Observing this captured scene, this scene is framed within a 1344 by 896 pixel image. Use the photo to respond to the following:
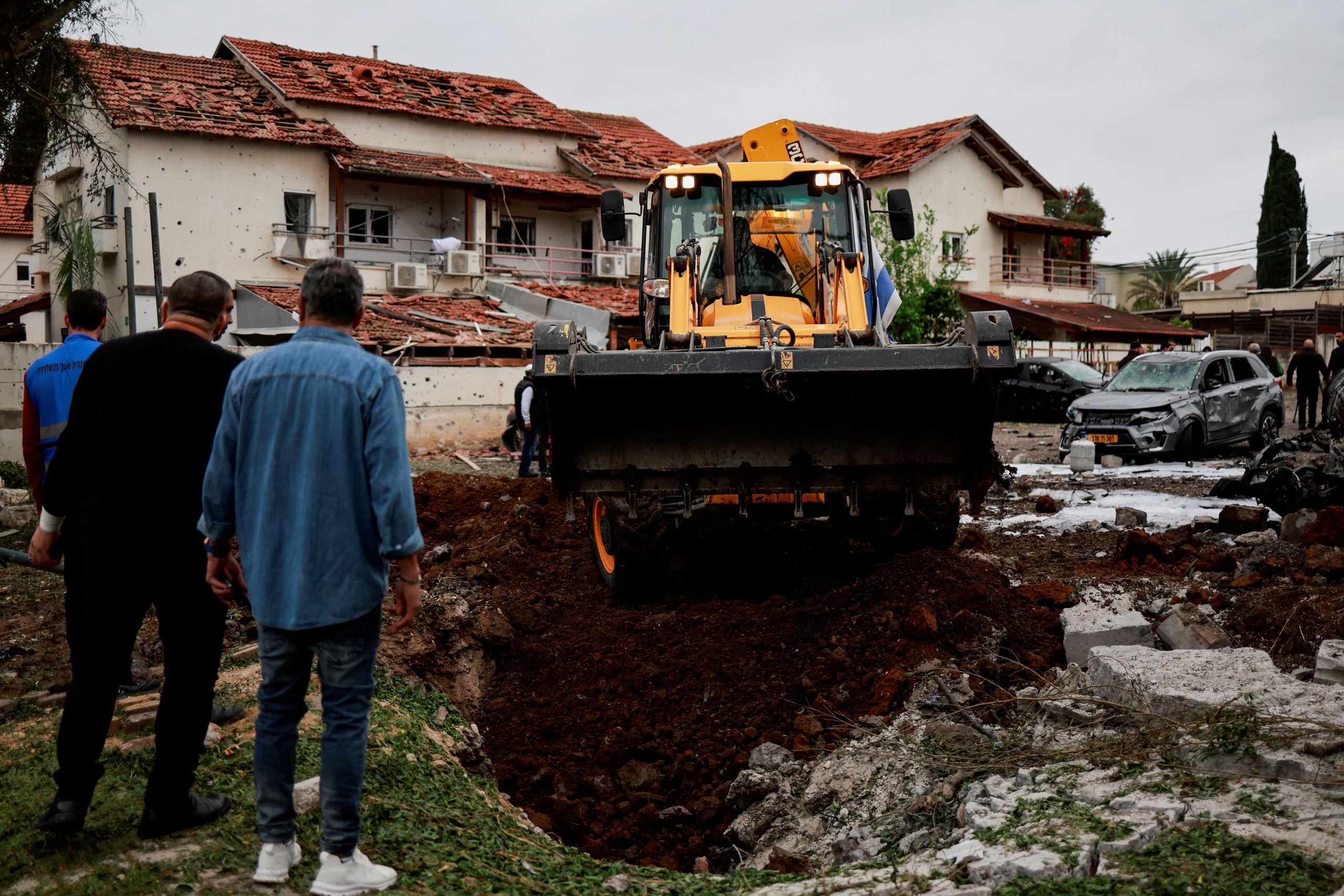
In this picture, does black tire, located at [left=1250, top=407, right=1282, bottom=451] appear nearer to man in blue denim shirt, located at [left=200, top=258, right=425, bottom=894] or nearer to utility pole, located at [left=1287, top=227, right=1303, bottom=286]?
man in blue denim shirt, located at [left=200, top=258, right=425, bottom=894]

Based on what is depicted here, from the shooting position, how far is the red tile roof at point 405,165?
2588 centimetres

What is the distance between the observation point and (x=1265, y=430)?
16797mm

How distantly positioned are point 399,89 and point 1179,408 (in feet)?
71.7

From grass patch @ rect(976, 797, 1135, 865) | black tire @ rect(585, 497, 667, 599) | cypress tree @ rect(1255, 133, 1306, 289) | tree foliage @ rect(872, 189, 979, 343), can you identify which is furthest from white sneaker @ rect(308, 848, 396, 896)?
cypress tree @ rect(1255, 133, 1306, 289)

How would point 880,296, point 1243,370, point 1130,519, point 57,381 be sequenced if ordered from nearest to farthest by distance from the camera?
point 57,381 → point 880,296 → point 1130,519 → point 1243,370

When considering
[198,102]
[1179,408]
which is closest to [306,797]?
[1179,408]

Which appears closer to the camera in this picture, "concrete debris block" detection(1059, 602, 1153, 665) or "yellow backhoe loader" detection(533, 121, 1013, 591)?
Answer: "concrete debris block" detection(1059, 602, 1153, 665)

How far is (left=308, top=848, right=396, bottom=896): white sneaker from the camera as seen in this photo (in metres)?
3.27

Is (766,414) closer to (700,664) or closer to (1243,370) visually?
(700,664)

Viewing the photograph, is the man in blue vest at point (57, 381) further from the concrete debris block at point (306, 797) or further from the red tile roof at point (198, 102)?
the red tile roof at point (198, 102)

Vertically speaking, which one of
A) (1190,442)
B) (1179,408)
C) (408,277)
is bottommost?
(1190,442)

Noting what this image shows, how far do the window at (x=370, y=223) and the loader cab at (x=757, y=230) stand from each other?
20.7 meters

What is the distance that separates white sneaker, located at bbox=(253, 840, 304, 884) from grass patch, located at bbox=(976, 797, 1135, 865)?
7.56 feet

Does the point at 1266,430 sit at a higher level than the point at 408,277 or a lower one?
lower
